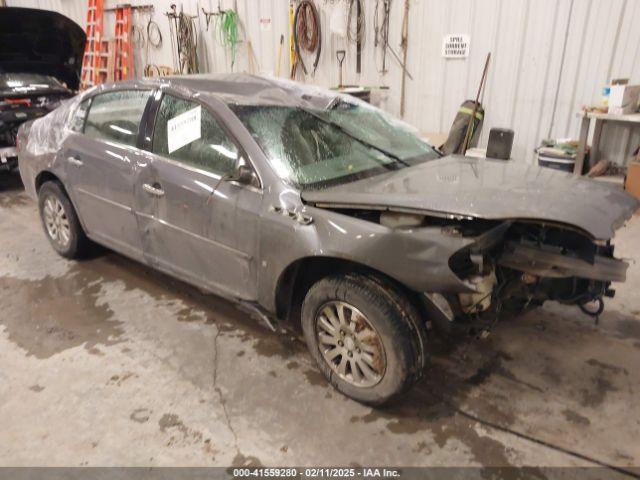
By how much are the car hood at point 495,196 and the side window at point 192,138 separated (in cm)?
53

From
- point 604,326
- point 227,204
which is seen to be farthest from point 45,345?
point 604,326

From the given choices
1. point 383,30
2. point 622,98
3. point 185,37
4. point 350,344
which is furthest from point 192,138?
point 185,37

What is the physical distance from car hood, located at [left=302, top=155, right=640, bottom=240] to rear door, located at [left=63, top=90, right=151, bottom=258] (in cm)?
131

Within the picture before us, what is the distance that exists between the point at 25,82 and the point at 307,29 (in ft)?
12.0

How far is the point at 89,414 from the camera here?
2127 mm

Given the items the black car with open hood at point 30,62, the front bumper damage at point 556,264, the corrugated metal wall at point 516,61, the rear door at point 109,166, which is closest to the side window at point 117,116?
the rear door at point 109,166

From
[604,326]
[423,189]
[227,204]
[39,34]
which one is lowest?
[604,326]

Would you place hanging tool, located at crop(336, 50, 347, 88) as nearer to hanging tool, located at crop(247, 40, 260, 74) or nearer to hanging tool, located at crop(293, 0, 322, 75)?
hanging tool, located at crop(293, 0, 322, 75)

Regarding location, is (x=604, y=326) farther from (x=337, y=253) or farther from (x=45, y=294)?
(x=45, y=294)

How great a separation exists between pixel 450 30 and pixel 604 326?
4074 millimetres

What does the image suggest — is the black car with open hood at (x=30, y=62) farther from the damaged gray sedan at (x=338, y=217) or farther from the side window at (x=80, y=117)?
the damaged gray sedan at (x=338, y=217)

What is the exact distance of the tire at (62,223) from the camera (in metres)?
3.39

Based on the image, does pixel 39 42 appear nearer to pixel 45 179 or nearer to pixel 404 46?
pixel 45 179

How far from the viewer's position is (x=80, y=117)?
319cm
